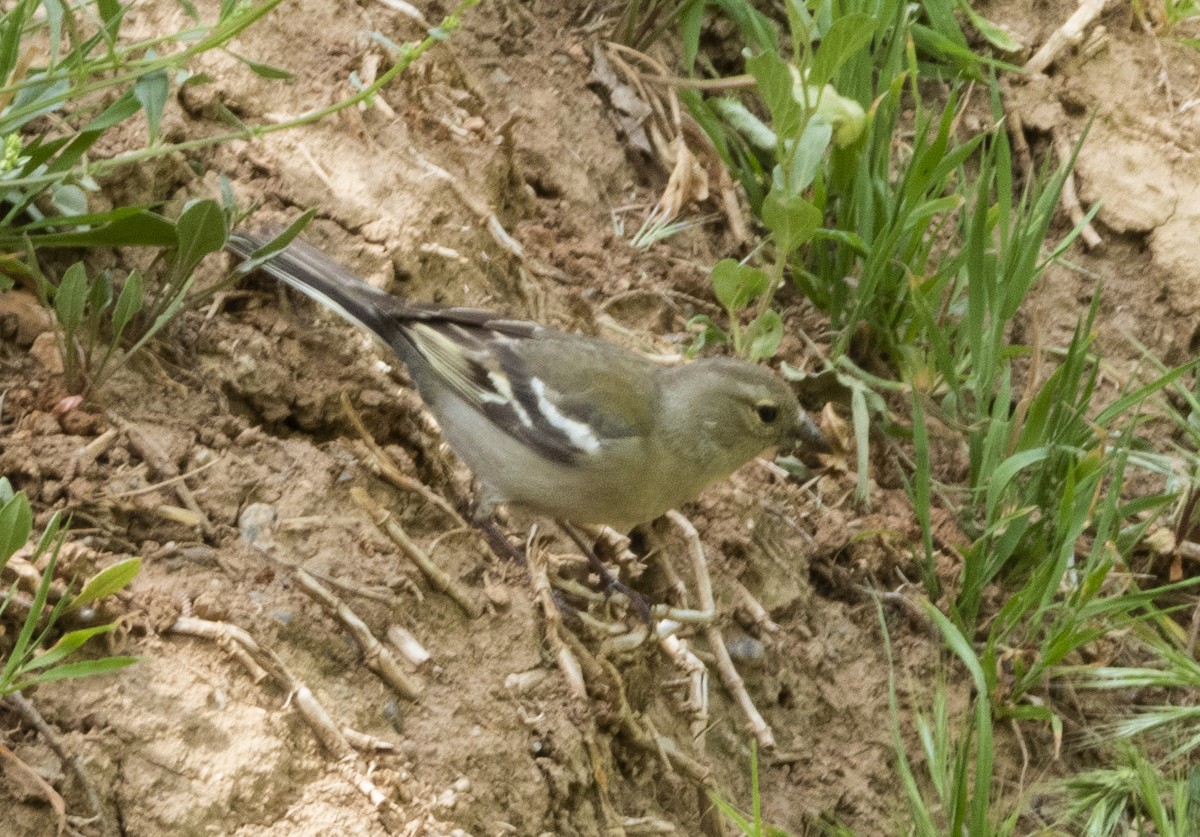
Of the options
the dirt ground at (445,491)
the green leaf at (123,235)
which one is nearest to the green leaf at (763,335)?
the dirt ground at (445,491)

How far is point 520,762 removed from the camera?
3.29 meters

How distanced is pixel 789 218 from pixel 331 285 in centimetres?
159

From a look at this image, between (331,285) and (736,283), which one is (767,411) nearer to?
(736,283)

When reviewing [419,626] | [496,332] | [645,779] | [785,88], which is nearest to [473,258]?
[496,332]

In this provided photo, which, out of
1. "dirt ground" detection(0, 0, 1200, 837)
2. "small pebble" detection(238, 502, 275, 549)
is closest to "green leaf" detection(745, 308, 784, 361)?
"dirt ground" detection(0, 0, 1200, 837)

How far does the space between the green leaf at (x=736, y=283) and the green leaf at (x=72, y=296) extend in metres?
2.17

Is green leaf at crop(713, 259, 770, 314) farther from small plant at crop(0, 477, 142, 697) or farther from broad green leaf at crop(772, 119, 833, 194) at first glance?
small plant at crop(0, 477, 142, 697)

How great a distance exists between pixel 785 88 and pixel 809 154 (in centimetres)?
28

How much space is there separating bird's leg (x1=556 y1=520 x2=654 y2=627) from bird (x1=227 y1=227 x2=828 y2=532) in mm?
114

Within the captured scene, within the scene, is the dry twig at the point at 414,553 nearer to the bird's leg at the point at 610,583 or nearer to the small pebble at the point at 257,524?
the small pebble at the point at 257,524

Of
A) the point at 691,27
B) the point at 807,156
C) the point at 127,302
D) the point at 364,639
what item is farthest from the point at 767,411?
the point at 127,302

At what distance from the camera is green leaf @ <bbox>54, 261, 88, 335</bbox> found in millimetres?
3070

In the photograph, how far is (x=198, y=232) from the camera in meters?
3.23

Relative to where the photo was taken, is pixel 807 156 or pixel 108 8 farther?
pixel 807 156
